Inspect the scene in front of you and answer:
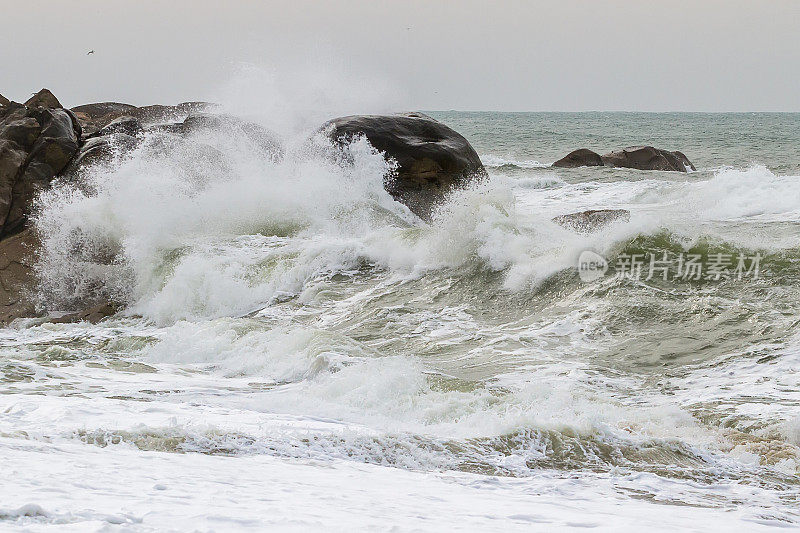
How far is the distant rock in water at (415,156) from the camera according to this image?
13633 millimetres

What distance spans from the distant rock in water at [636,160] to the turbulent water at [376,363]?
10.00 m

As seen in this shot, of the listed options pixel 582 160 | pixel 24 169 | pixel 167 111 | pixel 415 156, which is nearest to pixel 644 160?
pixel 582 160

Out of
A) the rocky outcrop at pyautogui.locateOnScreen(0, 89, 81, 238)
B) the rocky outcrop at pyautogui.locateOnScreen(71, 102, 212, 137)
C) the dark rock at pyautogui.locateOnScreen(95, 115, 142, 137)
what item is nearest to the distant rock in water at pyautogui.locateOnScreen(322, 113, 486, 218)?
the dark rock at pyautogui.locateOnScreen(95, 115, 142, 137)

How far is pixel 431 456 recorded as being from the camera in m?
4.19

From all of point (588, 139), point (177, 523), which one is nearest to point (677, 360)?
point (177, 523)

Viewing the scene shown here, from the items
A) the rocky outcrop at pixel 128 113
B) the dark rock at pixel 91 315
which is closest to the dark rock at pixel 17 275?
the dark rock at pixel 91 315

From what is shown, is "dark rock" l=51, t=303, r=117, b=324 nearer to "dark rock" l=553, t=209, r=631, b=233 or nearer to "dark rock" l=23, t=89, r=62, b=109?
"dark rock" l=23, t=89, r=62, b=109

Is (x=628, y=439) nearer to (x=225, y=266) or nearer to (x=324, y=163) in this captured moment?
(x=225, y=266)

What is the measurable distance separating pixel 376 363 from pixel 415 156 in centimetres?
832

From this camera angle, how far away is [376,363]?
597cm

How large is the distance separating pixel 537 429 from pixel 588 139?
42077 mm

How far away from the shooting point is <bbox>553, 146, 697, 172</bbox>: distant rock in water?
23.5m

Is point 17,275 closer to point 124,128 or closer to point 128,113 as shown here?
point 124,128

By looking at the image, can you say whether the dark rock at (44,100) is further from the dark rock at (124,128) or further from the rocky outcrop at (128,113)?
the rocky outcrop at (128,113)
